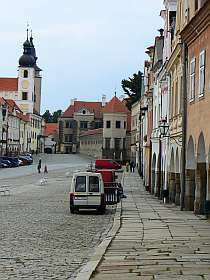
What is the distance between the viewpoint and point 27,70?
6029 inches

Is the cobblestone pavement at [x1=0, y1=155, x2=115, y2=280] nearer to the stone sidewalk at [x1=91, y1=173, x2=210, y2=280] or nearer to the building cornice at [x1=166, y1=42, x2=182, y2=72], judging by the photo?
the stone sidewalk at [x1=91, y1=173, x2=210, y2=280]

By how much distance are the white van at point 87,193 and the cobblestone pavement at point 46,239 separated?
50 centimetres

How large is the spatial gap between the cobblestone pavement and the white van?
0.50 metres

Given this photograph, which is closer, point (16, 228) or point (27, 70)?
point (16, 228)

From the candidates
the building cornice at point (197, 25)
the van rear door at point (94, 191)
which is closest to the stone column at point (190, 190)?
the van rear door at point (94, 191)

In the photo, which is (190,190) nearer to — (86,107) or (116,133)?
(116,133)

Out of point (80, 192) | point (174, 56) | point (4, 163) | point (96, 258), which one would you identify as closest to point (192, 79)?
point (174, 56)

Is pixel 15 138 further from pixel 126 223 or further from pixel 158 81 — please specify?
pixel 126 223

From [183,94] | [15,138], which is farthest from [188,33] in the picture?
[15,138]

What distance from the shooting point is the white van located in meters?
30.3

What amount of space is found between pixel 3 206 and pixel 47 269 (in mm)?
20772

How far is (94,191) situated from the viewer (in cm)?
3072

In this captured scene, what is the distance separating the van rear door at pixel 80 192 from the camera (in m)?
30.2

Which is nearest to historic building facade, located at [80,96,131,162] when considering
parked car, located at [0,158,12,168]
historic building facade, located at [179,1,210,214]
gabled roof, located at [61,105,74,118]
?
gabled roof, located at [61,105,74,118]
